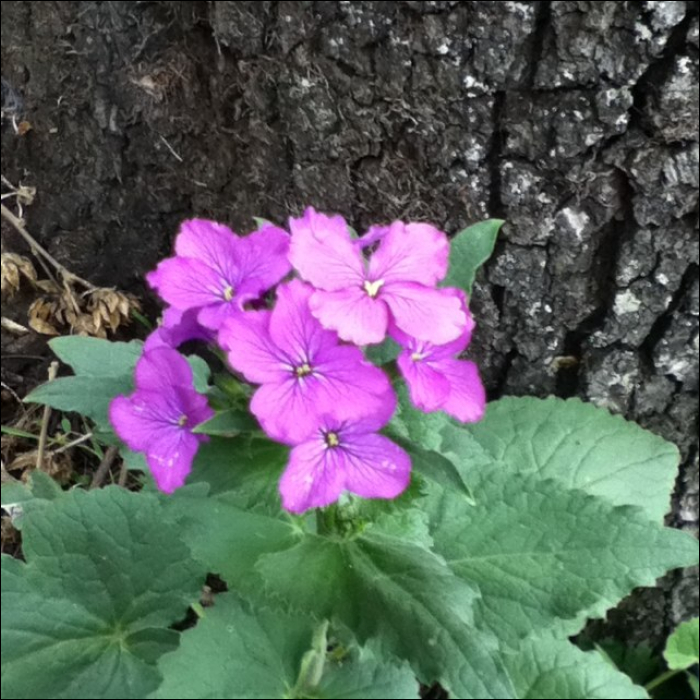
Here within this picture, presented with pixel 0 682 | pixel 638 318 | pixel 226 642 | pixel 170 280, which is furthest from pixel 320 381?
pixel 638 318

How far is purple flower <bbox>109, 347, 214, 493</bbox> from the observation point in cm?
112

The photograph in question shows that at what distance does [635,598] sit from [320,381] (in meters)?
1.23

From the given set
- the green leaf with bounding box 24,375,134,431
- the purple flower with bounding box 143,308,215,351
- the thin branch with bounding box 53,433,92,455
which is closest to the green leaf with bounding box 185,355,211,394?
the green leaf with bounding box 24,375,134,431

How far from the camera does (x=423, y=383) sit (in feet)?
3.59

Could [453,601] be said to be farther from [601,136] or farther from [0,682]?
[601,136]

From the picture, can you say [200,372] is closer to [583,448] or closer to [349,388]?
[349,388]

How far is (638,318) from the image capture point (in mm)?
1684

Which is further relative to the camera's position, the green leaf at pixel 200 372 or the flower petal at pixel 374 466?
the green leaf at pixel 200 372

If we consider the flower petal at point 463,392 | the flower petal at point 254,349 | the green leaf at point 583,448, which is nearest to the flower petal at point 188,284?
the flower petal at point 254,349

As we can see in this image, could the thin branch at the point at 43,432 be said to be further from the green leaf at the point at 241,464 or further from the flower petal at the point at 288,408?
the flower petal at the point at 288,408

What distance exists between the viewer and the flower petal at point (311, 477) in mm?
1062

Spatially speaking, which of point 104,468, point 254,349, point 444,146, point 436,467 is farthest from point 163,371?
point 104,468

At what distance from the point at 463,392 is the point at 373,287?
0.19 meters

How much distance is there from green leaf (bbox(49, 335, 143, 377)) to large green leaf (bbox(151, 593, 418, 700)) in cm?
40
